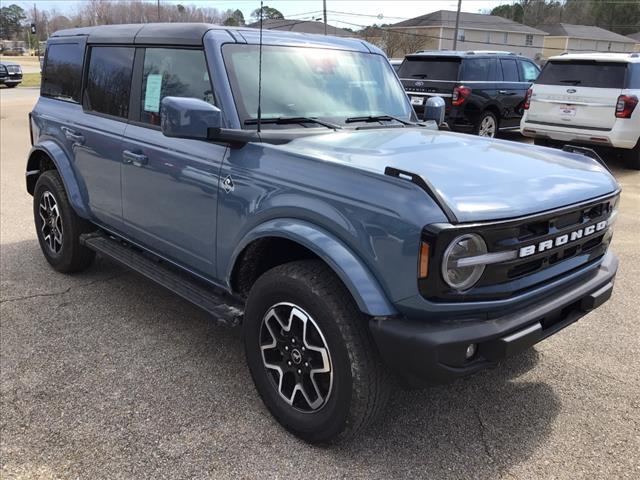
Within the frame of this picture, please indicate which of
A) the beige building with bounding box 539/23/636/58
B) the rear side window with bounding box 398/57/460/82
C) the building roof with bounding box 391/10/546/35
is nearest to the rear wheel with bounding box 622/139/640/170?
the rear side window with bounding box 398/57/460/82

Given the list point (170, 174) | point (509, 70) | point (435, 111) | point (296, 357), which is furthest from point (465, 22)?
point (296, 357)

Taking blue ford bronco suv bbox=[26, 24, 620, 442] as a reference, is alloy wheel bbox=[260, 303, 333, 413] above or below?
below

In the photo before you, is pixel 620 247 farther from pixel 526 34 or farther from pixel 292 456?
pixel 526 34

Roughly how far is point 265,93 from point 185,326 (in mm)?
1723

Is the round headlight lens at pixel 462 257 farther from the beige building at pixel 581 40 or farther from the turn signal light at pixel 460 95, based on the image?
the beige building at pixel 581 40

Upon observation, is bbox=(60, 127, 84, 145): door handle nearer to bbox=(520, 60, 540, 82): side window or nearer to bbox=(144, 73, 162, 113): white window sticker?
bbox=(144, 73, 162, 113): white window sticker

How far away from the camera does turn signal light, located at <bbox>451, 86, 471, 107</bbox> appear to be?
1087cm

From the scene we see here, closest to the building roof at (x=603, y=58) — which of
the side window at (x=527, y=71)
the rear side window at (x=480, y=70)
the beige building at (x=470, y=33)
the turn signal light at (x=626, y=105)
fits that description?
the turn signal light at (x=626, y=105)

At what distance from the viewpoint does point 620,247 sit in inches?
232

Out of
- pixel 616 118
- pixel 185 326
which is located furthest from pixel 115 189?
pixel 616 118

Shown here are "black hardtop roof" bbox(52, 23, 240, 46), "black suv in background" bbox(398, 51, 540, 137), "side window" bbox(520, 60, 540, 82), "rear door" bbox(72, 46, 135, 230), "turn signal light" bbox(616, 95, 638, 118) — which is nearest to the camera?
"black hardtop roof" bbox(52, 23, 240, 46)

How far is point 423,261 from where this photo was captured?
7.25 feet

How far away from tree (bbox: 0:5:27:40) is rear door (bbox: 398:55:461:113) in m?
110

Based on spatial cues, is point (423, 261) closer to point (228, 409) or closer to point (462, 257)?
point (462, 257)
